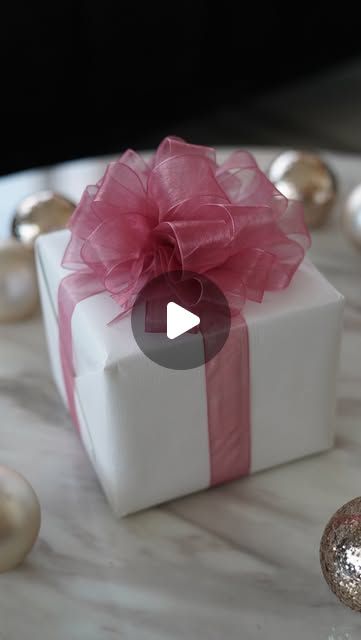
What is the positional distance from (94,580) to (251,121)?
1791 mm

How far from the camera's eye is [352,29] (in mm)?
2205

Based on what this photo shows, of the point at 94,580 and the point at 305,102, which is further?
the point at 305,102

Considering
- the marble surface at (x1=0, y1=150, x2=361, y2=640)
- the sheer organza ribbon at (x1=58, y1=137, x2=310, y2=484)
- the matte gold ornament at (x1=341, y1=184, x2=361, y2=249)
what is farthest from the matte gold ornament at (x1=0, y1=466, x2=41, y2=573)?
the matte gold ornament at (x1=341, y1=184, x2=361, y2=249)

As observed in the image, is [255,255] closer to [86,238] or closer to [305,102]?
[86,238]

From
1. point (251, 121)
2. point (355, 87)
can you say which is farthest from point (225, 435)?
point (355, 87)

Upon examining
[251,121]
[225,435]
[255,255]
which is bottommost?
[251,121]

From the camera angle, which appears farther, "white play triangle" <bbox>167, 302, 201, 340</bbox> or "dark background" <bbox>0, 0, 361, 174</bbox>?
"dark background" <bbox>0, 0, 361, 174</bbox>

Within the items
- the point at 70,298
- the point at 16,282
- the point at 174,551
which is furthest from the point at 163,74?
the point at 174,551

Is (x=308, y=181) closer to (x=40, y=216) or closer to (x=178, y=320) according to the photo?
(x=40, y=216)

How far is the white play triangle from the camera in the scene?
2.19 ft

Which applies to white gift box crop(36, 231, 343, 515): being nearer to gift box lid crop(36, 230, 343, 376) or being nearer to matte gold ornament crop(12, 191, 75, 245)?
gift box lid crop(36, 230, 343, 376)
